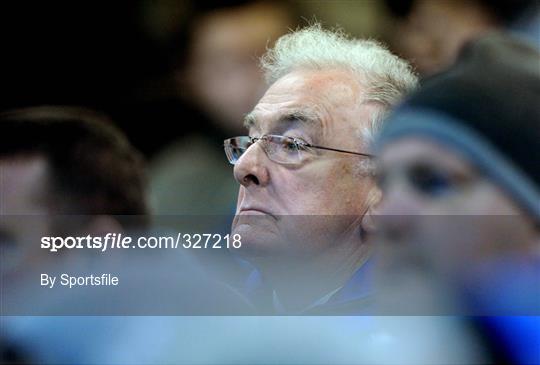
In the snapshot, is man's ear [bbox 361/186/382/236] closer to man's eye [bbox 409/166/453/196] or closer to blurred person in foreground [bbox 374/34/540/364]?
blurred person in foreground [bbox 374/34/540/364]

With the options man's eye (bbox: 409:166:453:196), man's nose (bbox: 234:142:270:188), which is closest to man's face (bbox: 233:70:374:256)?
man's nose (bbox: 234:142:270:188)

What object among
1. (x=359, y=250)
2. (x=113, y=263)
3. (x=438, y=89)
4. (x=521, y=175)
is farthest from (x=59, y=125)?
(x=521, y=175)

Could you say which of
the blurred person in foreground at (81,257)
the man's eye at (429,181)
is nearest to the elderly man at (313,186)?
the blurred person in foreground at (81,257)

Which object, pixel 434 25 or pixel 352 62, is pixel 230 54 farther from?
pixel 434 25

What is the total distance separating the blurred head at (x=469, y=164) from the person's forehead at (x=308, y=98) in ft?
0.83

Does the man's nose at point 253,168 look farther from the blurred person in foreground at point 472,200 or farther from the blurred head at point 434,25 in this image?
the blurred head at point 434,25

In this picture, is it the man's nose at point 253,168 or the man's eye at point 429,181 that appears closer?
the man's eye at point 429,181

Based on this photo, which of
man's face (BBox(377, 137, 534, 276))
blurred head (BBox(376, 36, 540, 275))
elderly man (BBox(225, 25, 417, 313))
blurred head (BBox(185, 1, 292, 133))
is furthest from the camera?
blurred head (BBox(185, 1, 292, 133))

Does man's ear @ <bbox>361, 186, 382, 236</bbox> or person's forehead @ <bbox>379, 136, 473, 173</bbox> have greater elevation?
person's forehead @ <bbox>379, 136, 473, 173</bbox>

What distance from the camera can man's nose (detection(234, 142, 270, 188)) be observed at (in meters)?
1.70

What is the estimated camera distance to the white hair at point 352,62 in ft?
5.61

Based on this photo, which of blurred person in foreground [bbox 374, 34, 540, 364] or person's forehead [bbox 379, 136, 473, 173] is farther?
person's forehead [bbox 379, 136, 473, 173]

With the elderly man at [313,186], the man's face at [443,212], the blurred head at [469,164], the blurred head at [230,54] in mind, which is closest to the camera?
the blurred head at [469,164]

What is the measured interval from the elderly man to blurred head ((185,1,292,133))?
0.24ft
